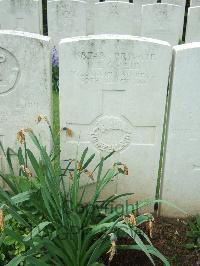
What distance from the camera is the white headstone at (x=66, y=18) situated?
692 cm

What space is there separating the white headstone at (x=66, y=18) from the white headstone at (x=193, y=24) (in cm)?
228

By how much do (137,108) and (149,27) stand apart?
4.68 metres

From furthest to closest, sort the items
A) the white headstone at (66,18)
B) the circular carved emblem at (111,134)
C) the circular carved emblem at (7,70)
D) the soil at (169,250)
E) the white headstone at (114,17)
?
the white headstone at (114,17) → the white headstone at (66,18) → the circular carved emblem at (111,134) → the circular carved emblem at (7,70) → the soil at (169,250)

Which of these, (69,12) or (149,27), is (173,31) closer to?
(149,27)

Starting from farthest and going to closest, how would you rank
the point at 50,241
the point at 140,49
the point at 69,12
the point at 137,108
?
the point at 69,12, the point at 137,108, the point at 140,49, the point at 50,241

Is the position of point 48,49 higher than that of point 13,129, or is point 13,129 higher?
point 48,49

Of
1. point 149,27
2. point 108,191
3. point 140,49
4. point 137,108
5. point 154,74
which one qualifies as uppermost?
point 149,27

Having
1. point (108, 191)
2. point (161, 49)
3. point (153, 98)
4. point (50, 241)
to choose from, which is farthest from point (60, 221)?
point (161, 49)

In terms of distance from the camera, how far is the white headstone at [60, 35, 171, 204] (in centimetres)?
267

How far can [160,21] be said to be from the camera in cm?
717

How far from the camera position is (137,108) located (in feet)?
9.39

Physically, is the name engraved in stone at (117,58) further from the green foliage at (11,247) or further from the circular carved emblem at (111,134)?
the green foliage at (11,247)

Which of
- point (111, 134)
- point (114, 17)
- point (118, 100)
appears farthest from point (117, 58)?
point (114, 17)

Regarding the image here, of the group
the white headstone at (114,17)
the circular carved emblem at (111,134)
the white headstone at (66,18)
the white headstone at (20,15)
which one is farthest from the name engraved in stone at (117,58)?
the white headstone at (20,15)
